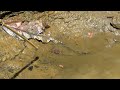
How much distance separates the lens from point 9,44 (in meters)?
5.66

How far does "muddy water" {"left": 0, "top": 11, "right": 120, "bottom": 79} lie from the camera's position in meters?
5.14

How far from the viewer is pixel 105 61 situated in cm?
547

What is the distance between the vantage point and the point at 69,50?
18.9 ft

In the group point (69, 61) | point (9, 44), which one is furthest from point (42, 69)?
point (9, 44)

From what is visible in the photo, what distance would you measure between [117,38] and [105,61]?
35.0 inches

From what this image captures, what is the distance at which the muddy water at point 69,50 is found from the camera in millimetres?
5145
